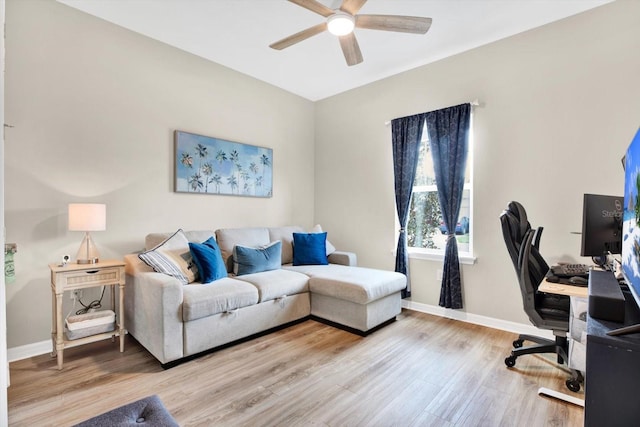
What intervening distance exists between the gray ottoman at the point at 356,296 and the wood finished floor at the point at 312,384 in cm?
23

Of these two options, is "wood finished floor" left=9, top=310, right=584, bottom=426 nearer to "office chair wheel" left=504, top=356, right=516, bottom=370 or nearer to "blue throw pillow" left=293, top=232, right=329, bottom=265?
"office chair wheel" left=504, top=356, right=516, bottom=370

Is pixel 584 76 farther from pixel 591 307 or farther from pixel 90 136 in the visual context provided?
pixel 90 136

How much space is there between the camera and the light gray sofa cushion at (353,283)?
2.96 metres

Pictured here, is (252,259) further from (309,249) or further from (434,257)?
(434,257)

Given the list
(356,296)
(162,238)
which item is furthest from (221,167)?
(356,296)

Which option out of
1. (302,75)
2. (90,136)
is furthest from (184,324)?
(302,75)

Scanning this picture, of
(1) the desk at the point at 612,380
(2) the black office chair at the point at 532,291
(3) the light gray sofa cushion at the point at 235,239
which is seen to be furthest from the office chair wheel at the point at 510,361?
(3) the light gray sofa cushion at the point at 235,239

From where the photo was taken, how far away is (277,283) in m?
3.03

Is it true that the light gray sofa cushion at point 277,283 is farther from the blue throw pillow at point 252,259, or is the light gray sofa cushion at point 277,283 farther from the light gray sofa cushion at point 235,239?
the light gray sofa cushion at point 235,239

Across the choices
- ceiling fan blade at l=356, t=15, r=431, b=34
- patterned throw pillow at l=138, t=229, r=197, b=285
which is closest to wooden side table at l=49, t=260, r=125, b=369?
patterned throw pillow at l=138, t=229, r=197, b=285

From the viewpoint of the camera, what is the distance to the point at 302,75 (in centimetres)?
407

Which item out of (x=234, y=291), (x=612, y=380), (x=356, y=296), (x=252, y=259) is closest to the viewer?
(x=612, y=380)

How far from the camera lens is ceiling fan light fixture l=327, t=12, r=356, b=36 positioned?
2.29 metres

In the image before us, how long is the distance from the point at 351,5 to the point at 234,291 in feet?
7.79
